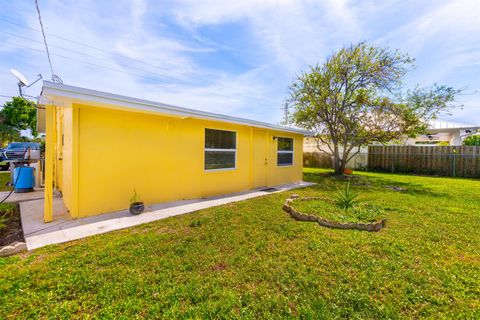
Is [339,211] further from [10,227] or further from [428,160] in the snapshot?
[428,160]

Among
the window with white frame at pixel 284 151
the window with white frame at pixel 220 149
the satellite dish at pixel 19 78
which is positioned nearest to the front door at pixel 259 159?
the window with white frame at pixel 284 151

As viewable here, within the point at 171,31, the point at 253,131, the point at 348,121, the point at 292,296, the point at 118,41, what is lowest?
the point at 292,296

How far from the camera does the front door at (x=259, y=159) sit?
27.2 ft

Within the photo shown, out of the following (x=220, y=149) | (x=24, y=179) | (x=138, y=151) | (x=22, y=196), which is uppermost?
(x=220, y=149)

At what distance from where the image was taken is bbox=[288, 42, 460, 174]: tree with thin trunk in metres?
9.92

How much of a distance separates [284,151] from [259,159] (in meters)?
1.78

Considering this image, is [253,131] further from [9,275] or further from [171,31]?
[9,275]

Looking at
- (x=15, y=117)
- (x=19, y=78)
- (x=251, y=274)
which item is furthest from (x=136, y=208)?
(x=15, y=117)

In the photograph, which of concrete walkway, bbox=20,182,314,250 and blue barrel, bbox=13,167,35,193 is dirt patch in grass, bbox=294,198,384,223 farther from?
blue barrel, bbox=13,167,35,193

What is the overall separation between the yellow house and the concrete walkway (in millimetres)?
240

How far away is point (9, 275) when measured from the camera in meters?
2.45

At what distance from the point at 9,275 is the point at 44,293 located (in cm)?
75

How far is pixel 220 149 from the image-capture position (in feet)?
23.4

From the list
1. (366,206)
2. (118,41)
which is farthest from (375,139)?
(118,41)
